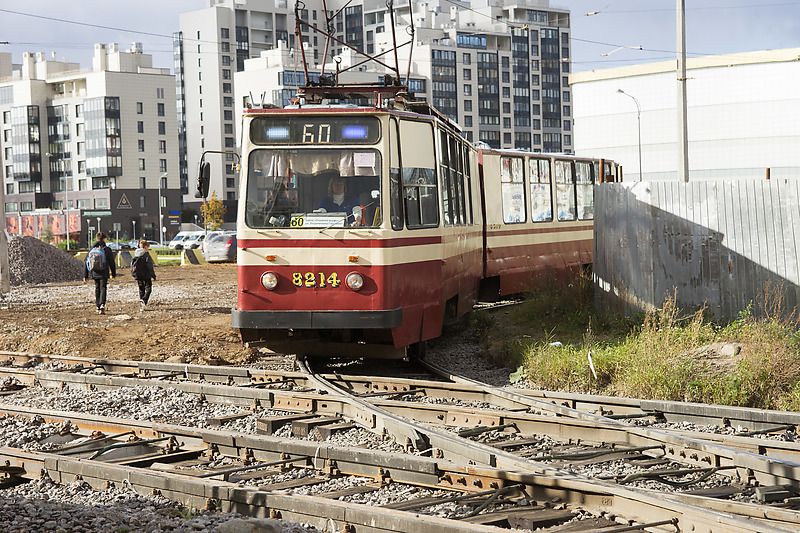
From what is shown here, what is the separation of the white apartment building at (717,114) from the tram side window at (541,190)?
1446 inches

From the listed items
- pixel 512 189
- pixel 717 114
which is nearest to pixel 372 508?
pixel 512 189

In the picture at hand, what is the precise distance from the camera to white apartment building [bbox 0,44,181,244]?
11488 centimetres

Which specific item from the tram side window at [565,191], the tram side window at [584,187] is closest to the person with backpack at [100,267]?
the tram side window at [565,191]

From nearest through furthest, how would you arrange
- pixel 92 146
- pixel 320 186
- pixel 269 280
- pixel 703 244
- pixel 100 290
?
1. pixel 320 186
2. pixel 269 280
3. pixel 703 244
4. pixel 100 290
5. pixel 92 146

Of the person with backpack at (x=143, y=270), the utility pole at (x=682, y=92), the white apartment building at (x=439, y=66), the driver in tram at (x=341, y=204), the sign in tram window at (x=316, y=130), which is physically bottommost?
the person with backpack at (x=143, y=270)

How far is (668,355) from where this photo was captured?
11180mm

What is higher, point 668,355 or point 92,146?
point 92,146

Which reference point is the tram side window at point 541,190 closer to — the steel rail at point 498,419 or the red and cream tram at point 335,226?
the red and cream tram at point 335,226

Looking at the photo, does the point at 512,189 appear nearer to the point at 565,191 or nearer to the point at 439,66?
the point at 565,191

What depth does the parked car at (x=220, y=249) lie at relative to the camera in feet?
156

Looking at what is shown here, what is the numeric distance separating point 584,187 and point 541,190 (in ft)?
8.49

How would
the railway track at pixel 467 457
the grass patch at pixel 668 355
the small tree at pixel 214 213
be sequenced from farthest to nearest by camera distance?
the small tree at pixel 214 213
the grass patch at pixel 668 355
the railway track at pixel 467 457

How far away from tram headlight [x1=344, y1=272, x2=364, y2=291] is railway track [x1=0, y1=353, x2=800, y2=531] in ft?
3.70

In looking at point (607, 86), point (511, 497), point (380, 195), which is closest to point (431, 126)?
point (380, 195)
